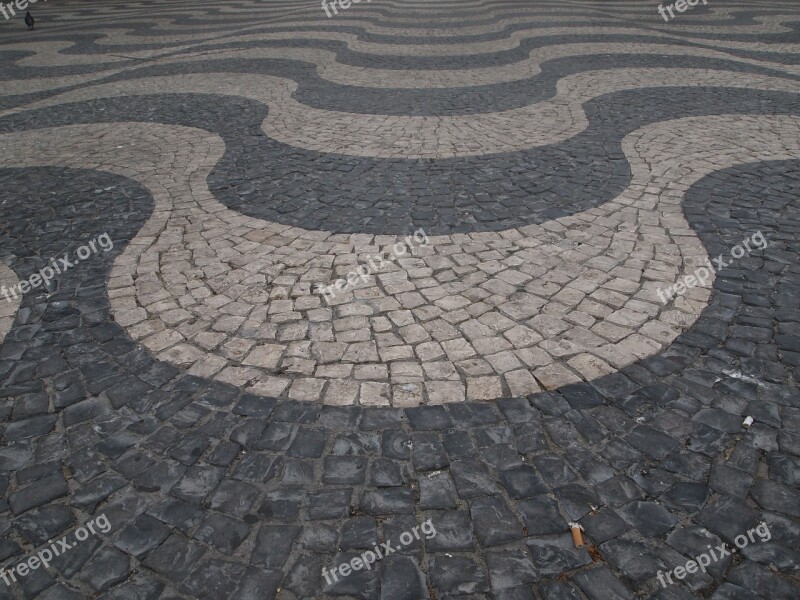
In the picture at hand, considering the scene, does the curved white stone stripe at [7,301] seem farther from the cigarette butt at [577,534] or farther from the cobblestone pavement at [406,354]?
the cigarette butt at [577,534]

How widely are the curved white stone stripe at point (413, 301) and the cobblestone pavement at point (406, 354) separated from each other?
0.10 ft

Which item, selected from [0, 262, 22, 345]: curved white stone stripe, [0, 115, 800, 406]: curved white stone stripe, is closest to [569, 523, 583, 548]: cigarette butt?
[0, 115, 800, 406]: curved white stone stripe

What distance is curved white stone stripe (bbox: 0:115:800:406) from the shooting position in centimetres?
399

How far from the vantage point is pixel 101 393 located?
12.7 feet

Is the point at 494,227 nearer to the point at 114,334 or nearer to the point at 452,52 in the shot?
the point at 114,334

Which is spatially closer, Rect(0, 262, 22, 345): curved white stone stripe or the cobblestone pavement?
the cobblestone pavement

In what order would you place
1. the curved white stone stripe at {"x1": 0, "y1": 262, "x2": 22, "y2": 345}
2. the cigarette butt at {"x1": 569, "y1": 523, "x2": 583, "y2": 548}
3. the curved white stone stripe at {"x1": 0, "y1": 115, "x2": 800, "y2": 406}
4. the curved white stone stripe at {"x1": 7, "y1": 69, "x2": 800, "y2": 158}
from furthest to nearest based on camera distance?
1. the curved white stone stripe at {"x1": 7, "y1": 69, "x2": 800, "y2": 158}
2. the curved white stone stripe at {"x1": 0, "y1": 262, "x2": 22, "y2": 345}
3. the curved white stone stripe at {"x1": 0, "y1": 115, "x2": 800, "y2": 406}
4. the cigarette butt at {"x1": 569, "y1": 523, "x2": 583, "y2": 548}

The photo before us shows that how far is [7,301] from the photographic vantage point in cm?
496

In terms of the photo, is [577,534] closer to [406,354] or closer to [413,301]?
[406,354]

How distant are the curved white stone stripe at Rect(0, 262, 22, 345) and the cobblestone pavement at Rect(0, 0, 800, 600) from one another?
0.04 meters

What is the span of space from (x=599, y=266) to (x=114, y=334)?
445cm

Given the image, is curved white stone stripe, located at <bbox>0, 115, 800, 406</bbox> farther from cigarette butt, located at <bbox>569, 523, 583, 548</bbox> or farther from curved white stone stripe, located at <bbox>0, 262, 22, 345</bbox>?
cigarette butt, located at <bbox>569, 523, 583, 548</bbox>

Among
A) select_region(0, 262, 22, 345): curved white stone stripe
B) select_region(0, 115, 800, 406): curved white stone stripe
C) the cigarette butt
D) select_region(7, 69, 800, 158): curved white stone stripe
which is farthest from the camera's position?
select_region(7, 69, 800, 158): curved white stone stripe

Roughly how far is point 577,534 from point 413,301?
2.43m
